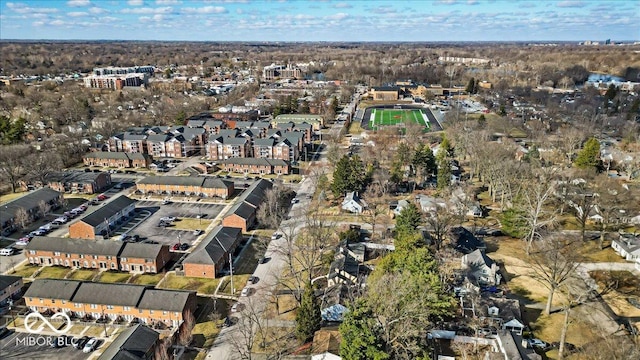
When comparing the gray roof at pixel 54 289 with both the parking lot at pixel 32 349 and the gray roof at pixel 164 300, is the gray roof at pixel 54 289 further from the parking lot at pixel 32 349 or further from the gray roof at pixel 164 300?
the gray roof at pixel 164 300

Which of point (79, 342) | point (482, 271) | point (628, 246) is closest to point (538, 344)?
point (482, 271)

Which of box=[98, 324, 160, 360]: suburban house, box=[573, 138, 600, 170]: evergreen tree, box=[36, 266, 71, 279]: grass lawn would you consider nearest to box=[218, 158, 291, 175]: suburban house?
box=[36, 266, 71, 279]: grass lawn

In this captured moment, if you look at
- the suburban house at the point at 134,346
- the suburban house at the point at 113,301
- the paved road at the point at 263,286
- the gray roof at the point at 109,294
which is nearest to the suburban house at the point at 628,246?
the paved road at the point at 263,286

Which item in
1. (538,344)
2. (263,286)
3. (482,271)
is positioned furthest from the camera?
(482,271)

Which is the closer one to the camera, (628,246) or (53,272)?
(53,272)

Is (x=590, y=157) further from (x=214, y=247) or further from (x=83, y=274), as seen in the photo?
(x=83, y=274)
